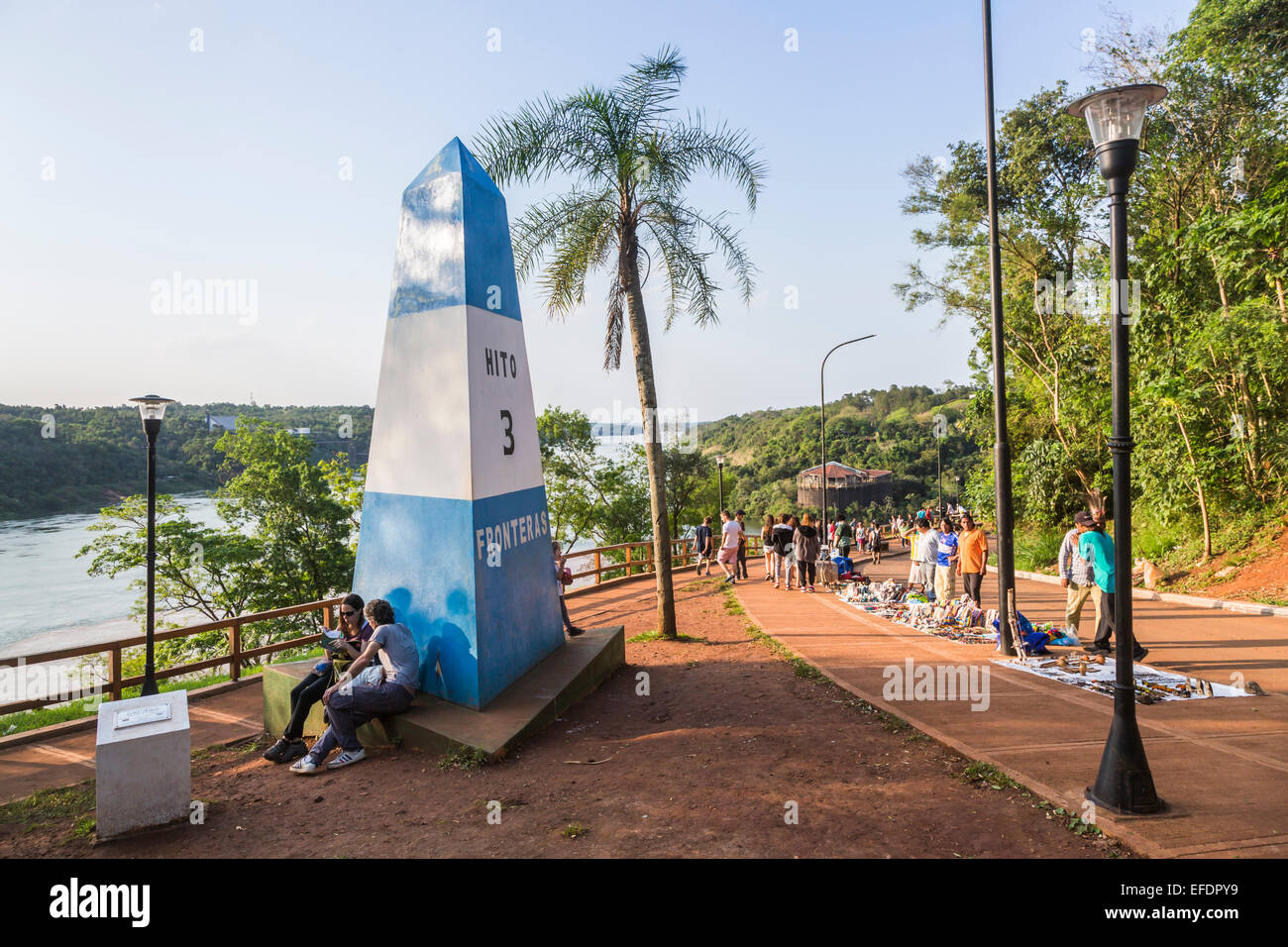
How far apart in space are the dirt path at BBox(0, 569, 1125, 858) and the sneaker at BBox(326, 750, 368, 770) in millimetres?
123

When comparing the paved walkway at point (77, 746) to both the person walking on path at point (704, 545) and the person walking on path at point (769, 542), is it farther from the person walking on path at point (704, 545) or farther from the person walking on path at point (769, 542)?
the person walking on path at point (704, 545)

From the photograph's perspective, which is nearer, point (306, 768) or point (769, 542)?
point (306, 768)

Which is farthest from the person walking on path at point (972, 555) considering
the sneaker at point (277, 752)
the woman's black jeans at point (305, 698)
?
the sneaker at point (277, 752)

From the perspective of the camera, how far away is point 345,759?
228 inches

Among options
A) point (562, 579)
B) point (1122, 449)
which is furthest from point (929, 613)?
point (1122, 449)

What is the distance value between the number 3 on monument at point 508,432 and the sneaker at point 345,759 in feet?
9.97

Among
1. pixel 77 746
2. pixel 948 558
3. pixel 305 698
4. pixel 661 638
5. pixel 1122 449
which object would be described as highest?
pixel 1122 449

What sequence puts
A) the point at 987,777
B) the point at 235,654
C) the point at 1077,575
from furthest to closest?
1. the point at 235,654
2. the point at 1077,575
3. the point at 987,777

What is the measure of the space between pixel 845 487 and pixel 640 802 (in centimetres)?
5766

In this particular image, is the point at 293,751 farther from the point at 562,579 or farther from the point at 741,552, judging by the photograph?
the point at 741,552

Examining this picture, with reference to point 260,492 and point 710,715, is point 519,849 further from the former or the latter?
point 260,492

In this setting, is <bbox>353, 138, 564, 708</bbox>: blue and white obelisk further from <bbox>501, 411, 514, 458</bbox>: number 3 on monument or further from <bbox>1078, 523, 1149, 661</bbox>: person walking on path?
<bbox>1078, 523, 1149, 661</bbox>: person walking on path

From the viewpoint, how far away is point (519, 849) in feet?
13.4

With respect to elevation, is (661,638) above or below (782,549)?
below
